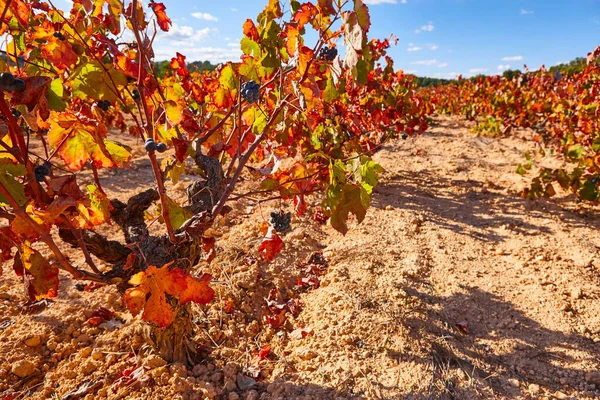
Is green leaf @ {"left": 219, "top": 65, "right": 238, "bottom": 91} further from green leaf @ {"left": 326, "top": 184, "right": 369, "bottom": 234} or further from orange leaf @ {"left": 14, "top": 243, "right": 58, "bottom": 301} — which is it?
orange leaf @ {"left": 14, "top": 243, "right": 58, "bottom": 301}

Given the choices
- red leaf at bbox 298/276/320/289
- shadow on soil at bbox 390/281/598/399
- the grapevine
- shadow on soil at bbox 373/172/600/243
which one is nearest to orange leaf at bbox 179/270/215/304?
the grapevine

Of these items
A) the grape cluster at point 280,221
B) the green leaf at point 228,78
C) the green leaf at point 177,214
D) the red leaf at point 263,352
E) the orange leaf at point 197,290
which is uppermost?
the green leaf at point 228,78

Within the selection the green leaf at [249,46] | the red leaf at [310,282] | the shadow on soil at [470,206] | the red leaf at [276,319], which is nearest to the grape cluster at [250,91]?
the green leaf at [249,46]

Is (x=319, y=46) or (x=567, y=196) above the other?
(x=319, y=46)

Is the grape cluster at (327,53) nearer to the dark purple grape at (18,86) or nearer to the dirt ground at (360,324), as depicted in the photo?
the dark purple grape at (18,86)

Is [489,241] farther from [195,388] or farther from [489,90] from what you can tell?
[489,90]

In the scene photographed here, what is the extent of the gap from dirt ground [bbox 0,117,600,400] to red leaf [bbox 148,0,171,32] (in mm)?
1540

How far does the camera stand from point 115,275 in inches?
67.1

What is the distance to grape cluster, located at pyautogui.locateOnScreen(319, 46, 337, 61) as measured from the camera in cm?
141

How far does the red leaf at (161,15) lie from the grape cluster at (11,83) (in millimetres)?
669

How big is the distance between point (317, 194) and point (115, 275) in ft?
10.4

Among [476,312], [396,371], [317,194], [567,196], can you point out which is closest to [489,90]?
[567,196]

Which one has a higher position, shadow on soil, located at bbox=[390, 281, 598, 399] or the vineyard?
the vineyard

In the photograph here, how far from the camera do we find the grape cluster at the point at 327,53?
1412 millimetres
